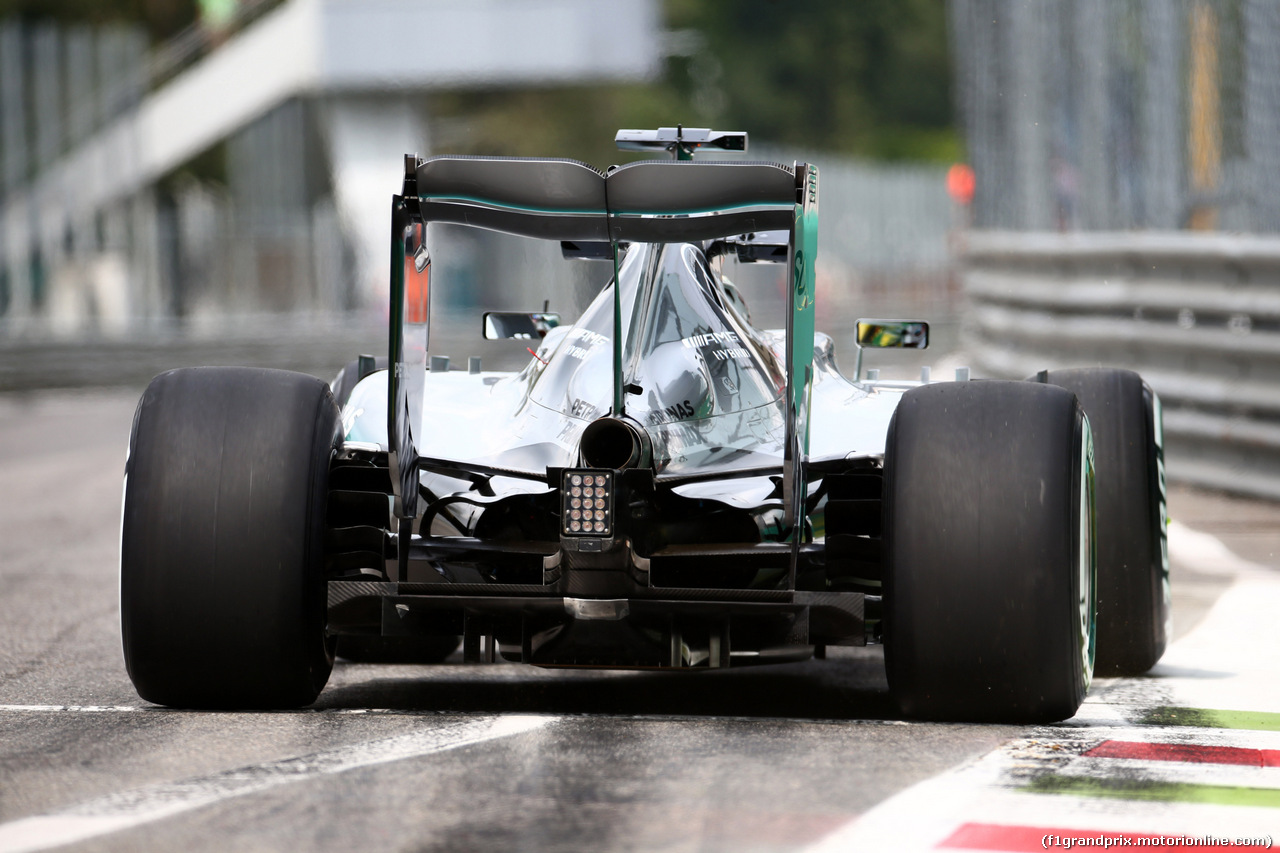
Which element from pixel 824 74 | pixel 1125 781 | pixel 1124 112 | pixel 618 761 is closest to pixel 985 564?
pixel 1125 781

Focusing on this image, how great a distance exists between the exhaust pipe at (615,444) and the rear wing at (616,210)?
0.12 m

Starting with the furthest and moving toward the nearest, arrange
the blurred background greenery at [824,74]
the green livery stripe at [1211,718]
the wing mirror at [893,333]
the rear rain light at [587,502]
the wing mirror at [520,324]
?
1. the blurred background greenery at [824,74]
2. the wing mirror at [520,324]
3. the wing mirror at [893,333]
4. the green livery stripe at [1211,718]
5. the rear rain light at [587,502]

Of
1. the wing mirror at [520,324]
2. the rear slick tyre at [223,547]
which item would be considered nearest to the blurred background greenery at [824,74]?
the wing mirror at [520,324]

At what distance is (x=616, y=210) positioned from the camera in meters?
5.24

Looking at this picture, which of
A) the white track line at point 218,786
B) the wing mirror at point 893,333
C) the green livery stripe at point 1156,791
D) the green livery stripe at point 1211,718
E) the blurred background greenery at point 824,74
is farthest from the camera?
the blurred background greenery at point 824,74

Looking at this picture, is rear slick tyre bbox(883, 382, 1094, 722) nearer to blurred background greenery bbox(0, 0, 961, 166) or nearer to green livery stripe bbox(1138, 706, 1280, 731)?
green livery stripe bbox(1138, 706, 1280, 731)

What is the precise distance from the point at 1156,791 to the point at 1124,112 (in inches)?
362

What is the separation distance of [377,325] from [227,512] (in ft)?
71.3

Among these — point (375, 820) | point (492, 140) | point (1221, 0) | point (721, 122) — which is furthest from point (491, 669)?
point (721, 122)

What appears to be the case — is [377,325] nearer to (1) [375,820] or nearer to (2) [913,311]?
(2) [913,311]

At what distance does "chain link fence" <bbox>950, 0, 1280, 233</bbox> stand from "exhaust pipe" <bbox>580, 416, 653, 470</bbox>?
6.48 metres

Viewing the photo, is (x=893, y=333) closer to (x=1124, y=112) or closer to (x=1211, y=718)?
(x=1211, y=718)

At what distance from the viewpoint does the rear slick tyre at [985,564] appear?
5.20 m

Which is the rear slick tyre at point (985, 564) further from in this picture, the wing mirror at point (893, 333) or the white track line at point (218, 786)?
the wing mirror at point (893, 333)
